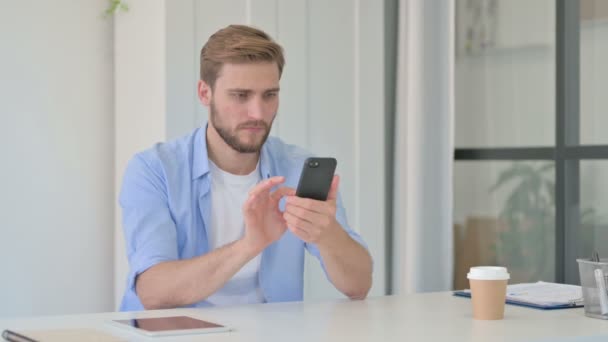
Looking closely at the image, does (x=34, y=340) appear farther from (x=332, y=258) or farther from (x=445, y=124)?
(x=445, y=124)

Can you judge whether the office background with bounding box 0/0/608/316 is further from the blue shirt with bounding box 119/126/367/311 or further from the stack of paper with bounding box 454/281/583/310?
the stack of paper with bounding box 454/281/583/310

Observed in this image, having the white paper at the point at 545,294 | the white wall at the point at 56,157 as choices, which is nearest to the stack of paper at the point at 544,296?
the white paper at the point at 545,294

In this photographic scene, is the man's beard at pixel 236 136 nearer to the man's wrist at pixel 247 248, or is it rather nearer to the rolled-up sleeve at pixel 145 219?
the rolled-up sleeve at pixel 145 219

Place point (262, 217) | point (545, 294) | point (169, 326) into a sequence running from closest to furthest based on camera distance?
point (169, 326)
point (262, 217)
point (545, 294)

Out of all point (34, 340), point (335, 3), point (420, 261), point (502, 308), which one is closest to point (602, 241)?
point (420, 261)

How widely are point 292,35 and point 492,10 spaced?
0.79 metres

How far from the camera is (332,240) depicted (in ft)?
7.23

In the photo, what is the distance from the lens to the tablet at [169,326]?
1.60 m

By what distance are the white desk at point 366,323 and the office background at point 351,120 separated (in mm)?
1344

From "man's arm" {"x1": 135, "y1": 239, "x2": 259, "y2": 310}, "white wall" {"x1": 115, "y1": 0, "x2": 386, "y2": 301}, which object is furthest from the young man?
"white wall" {"x1": 115, "y1": 0, "x2": 386, "y2": 301}

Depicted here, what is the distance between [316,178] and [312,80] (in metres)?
1.60

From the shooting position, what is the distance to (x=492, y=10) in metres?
3.61

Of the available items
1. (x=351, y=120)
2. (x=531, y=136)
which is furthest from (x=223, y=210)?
(x=531, y=136)

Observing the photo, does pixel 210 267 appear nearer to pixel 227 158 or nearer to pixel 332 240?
pixel 332 240
